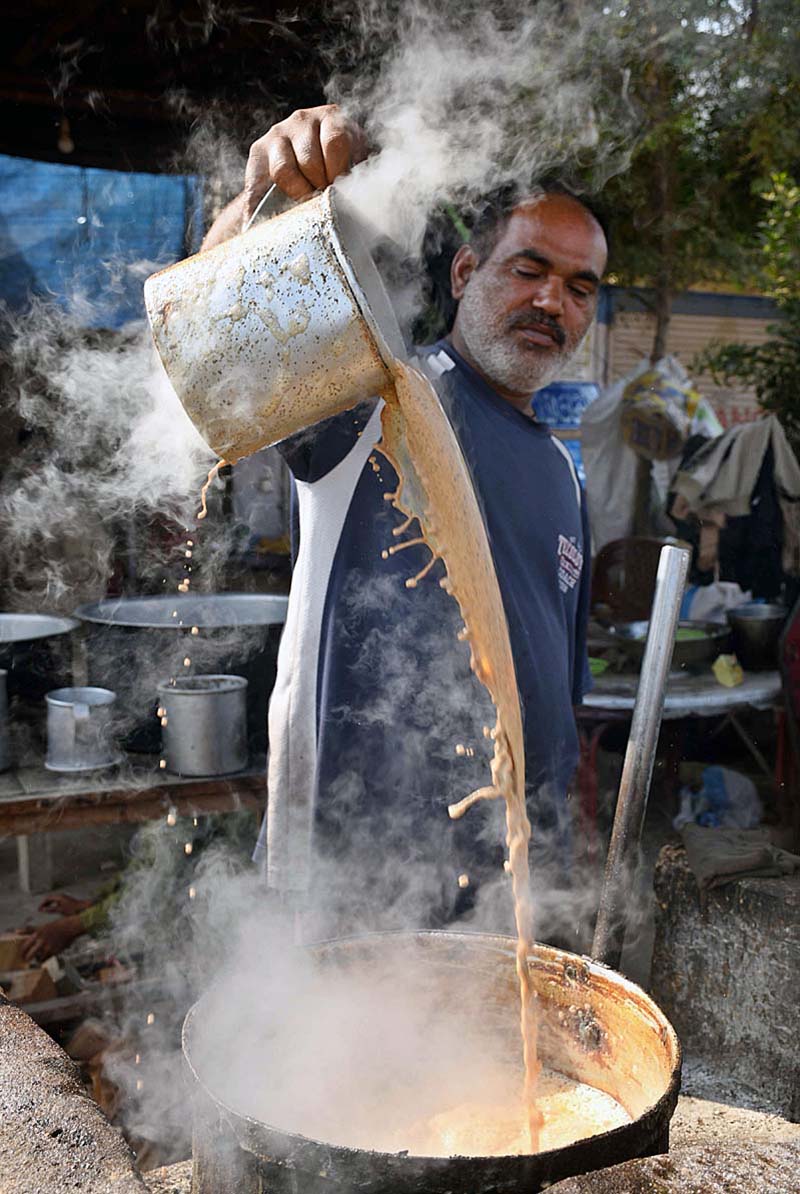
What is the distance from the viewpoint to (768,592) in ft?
22.6

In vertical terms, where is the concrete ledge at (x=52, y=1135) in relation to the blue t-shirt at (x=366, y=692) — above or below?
below

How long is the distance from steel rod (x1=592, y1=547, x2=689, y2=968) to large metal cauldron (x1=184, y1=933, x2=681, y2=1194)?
0.52ft

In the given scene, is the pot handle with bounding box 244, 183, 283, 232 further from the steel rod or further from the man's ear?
the man's ear

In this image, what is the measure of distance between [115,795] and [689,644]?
301cm

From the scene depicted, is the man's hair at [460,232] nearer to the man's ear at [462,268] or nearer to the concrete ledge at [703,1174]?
the man's ear at [462,268]

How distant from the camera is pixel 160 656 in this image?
358cm

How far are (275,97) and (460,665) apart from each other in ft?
9.06

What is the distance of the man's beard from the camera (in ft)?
9.39

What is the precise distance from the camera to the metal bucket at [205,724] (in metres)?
3.46

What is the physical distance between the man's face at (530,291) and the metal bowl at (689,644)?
244 centimetres

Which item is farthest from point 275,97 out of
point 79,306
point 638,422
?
point 638,422

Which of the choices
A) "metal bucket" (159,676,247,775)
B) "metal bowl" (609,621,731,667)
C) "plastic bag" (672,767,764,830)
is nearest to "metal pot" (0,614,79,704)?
"metal bucket" (159,676,247,775)

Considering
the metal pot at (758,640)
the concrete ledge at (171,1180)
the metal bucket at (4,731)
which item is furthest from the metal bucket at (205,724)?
the metal pot at (758,640)

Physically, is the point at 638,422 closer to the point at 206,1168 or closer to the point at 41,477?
the point at 41,477
